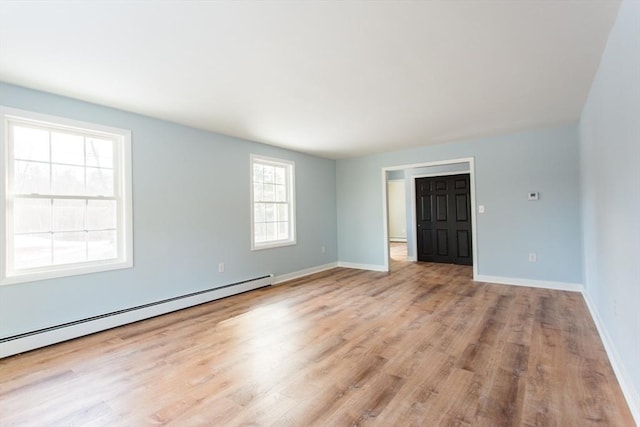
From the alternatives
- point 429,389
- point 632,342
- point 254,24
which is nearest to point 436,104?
point 254,24

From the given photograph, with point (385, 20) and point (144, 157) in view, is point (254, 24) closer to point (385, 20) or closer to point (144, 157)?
A: point (385, 20)

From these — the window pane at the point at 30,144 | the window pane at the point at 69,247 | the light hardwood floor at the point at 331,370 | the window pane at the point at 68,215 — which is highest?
the window pane at the point at 30,144

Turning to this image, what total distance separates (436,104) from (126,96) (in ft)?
10.6

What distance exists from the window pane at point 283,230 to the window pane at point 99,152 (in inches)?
111

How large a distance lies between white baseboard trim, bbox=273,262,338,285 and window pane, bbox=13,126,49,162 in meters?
3.46

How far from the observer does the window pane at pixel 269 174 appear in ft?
17.6

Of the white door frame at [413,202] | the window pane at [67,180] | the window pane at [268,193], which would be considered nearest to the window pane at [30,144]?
the window pane at [67,180]

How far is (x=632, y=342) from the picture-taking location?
1.80m

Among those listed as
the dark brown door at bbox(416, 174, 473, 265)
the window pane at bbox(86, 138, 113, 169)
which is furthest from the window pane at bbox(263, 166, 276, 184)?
the dark brown door at bbox(416, 174, 473, 265)

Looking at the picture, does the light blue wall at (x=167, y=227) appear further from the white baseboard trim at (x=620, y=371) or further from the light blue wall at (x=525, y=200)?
the white baseboard trim at (x=620, y=371)

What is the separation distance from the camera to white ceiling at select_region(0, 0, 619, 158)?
5.99 feet

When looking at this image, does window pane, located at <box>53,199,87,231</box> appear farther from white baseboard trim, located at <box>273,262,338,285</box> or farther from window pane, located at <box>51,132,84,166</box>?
white baseboard trim, located at <box>273,262,338,285</box>

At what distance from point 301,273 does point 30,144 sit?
13.7ft

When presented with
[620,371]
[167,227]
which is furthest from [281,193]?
[620,371]
